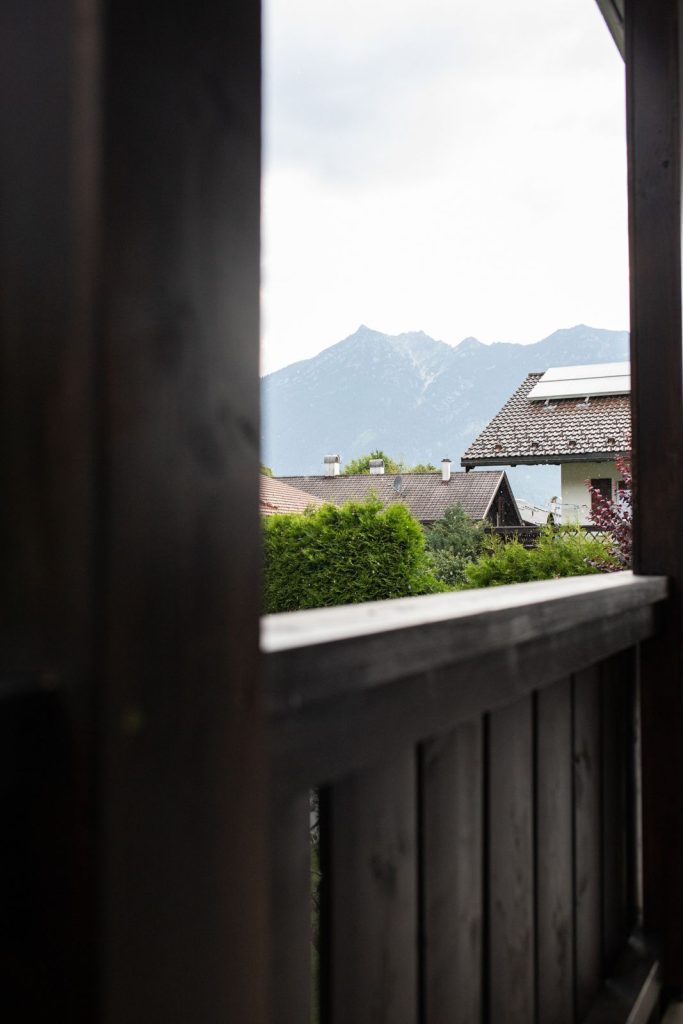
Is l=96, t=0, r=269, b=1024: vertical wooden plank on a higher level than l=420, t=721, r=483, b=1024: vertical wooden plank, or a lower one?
higher

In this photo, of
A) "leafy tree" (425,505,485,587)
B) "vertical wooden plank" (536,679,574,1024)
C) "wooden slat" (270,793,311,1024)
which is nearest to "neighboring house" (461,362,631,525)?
"leafy tree" (425,505,485,587)

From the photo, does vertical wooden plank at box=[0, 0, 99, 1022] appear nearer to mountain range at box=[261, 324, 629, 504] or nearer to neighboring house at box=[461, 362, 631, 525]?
neighboring house at box=[461, 362, 631, 525]

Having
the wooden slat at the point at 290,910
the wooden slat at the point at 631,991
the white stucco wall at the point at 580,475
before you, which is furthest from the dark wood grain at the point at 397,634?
the white stucco wall at the point at 580,475

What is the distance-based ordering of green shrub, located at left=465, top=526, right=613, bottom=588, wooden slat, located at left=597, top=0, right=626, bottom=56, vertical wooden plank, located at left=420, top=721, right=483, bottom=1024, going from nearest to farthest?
1. vertical wooden plank, located at left=420, top=721, right=483, bottom=1024
2. wooden slat, located at left=597, top=0, right=626, bottom=56
3. green shrub, located at left=465, top=526, right=613, bottom=588

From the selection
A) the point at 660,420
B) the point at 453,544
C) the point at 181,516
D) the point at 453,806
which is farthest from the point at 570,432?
the point at 181,516

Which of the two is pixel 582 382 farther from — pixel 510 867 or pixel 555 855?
pixel 510 867

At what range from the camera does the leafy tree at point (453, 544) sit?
41.2 ft

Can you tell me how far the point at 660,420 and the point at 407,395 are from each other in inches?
3286

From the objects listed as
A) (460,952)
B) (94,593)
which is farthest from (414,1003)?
(94,593)

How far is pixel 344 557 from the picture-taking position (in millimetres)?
9289

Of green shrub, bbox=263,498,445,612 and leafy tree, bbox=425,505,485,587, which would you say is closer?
green shrub, bbox=263,498,445,612

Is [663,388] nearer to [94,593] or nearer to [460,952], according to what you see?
[460,952]

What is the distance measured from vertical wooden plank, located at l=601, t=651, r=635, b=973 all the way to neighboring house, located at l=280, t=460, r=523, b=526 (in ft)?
53.5

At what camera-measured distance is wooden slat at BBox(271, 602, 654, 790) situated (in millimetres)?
542
